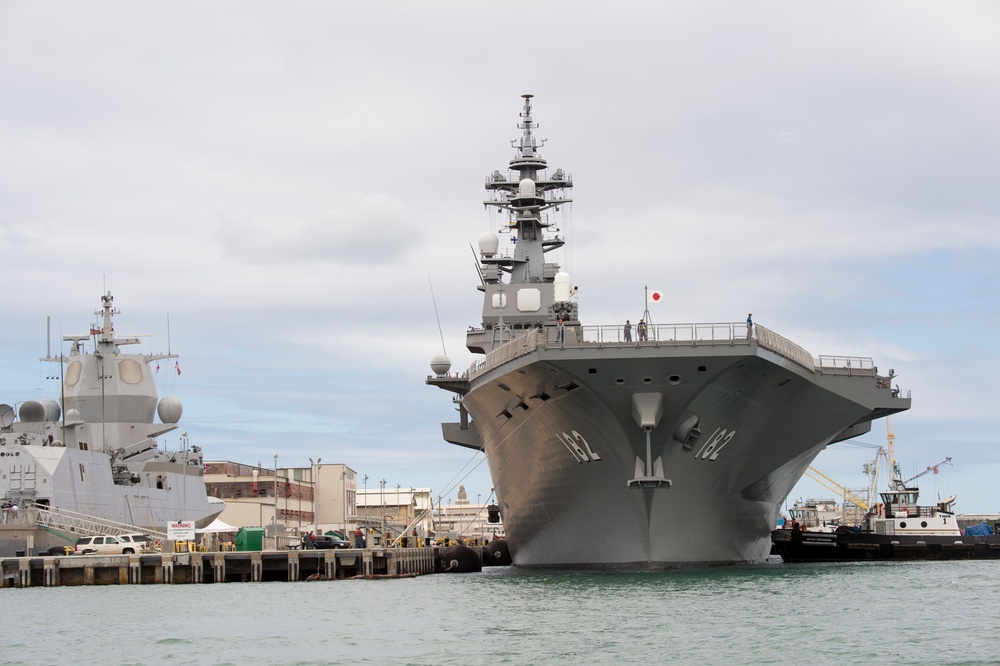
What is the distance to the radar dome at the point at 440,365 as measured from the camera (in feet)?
120

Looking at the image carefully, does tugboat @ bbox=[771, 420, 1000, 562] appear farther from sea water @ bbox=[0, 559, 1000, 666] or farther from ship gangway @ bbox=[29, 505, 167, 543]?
ship gangway @ bbox=[29, 505, 167, 543]

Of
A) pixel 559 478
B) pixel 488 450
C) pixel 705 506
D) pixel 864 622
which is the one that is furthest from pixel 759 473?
pixel 864 622

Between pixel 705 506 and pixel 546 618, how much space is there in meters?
9.14

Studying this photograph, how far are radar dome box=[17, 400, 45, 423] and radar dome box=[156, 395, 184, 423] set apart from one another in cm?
705

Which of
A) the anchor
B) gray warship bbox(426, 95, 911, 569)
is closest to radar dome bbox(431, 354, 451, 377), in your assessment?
gray warship bbox(426, 95, 911, 569)

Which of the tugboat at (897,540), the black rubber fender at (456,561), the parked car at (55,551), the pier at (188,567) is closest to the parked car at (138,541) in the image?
the parked car at (55,551)

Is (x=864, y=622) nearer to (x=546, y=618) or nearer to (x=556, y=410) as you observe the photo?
(x=546, y=618)

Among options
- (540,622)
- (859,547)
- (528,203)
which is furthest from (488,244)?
(540,622)

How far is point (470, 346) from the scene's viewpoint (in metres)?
38.3

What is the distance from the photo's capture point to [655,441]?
2720 cm

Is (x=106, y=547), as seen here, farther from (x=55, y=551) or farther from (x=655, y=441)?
(x=655, y=441)

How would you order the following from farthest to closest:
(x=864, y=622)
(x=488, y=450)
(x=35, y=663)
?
(x=488, y=450) < (x=864, y=622) < (x=35, y=663)

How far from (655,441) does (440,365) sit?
34.7 feet

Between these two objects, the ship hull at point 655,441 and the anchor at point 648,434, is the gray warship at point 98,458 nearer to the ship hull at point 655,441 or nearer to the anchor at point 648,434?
the ship hull at point 655,441
